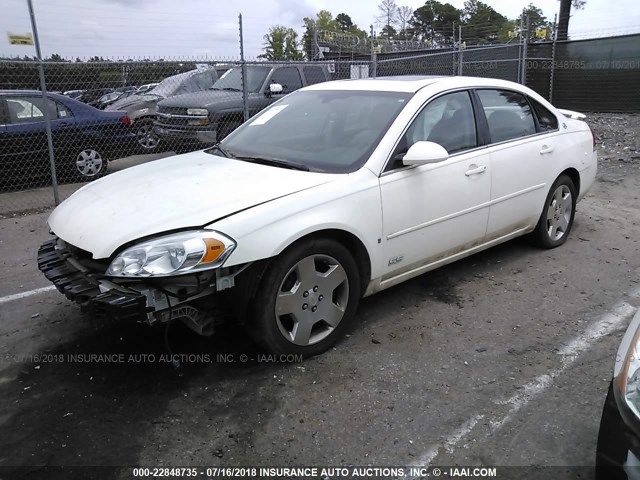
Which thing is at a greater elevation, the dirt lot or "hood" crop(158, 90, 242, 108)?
"hood" crop(158, 90, 242, 108)

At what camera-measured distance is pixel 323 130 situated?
156 inches

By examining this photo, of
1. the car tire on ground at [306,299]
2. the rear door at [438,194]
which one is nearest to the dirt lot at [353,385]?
the car tire on ground at [306,299]

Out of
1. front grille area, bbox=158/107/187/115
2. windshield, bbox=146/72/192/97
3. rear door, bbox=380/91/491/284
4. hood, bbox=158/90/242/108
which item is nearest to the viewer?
rear door, bbox=380/91/491/284

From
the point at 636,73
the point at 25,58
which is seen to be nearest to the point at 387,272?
the point at 25,58

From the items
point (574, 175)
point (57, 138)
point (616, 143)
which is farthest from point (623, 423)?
point (616, 143)

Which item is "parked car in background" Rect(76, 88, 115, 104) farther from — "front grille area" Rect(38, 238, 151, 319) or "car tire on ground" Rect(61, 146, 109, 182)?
"front grille area" Rect(38, 238, 151, 319)

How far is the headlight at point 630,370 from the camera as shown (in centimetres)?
184

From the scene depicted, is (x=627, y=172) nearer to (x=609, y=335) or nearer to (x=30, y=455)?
(x=609, y=335)

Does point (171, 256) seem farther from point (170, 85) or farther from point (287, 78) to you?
point (170, 85)

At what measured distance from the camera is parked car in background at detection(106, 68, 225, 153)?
33.6 feet

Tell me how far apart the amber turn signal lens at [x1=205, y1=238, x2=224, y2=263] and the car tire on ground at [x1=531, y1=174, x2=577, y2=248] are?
335 centimetres

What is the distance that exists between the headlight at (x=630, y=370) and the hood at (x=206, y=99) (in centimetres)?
812

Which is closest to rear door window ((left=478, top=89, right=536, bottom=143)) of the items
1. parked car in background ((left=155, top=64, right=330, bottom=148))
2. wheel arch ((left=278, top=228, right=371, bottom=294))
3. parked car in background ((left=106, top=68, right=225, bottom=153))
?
wheel arch ((left=278, top=228, right=371, bottom=294))

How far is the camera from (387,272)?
368cm
